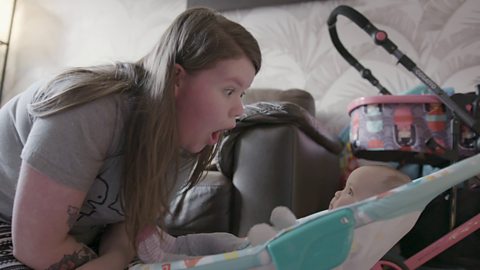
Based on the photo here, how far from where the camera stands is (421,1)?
1.86 meters

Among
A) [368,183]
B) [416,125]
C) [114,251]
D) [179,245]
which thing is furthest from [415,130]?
[114,251]

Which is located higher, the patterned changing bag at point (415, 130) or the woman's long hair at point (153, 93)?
the woman's long hair at point (153, 93)

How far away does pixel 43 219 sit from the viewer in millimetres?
501

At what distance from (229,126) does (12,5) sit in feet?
8.94

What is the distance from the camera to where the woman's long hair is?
538mm

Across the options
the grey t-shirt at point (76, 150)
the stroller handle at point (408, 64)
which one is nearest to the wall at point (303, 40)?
the stroller handle at point (408, 64)

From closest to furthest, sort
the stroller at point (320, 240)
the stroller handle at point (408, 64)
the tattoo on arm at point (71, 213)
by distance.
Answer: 1. the stroller at point (320, 240)
2. the tattoo on arm at point (71, 213)
3. the stroller handle at point (408, 64)

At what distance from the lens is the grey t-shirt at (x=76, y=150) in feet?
1.65

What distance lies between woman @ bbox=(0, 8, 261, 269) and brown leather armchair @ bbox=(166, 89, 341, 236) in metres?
0.42

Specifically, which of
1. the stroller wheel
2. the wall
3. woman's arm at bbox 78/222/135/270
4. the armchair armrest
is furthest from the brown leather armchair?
the wall

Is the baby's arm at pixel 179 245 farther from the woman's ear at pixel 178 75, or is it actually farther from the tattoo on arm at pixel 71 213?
the woman's ear at pixel 178 75

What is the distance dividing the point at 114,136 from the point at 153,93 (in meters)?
0.07

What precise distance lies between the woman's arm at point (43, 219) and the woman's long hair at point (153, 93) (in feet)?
0.24

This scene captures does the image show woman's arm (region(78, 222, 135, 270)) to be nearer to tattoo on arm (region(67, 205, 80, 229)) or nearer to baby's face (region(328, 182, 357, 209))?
tattoo on arm (region(67, 205, 80, 229))
